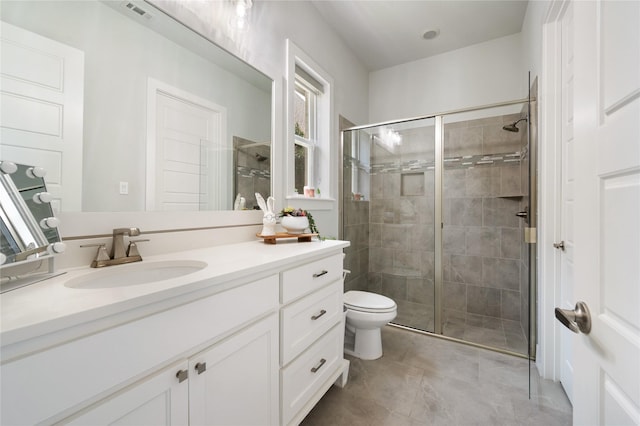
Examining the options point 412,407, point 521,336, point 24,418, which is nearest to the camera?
point 24,418

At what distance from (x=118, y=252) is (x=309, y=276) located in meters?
0.78

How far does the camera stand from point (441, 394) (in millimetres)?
1545

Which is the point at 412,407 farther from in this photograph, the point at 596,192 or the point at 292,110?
the point at 292,110

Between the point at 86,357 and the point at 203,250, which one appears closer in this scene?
the point at 86,357

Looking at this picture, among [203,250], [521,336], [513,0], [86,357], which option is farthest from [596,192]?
[513,0]

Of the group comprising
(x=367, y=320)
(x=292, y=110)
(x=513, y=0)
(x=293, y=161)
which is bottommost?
(x=367, y=320)

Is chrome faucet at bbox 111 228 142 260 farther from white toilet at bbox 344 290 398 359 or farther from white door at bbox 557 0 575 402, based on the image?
white door at bbox 557 0 575 402

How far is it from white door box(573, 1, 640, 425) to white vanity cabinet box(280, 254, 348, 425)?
916mm

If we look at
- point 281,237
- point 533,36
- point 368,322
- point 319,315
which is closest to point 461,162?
point 533,36

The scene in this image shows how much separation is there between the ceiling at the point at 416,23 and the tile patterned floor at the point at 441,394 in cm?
279

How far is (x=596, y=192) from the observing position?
570 millimetres

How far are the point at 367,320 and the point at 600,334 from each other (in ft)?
4.69

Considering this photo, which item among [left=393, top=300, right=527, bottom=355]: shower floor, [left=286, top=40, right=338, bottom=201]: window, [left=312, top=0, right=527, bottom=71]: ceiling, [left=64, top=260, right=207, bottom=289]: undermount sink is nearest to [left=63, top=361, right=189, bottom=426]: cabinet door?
[left=64, top=260, right=207, bottom=289]: undermount sink

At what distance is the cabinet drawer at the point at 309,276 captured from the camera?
1.13 meters
